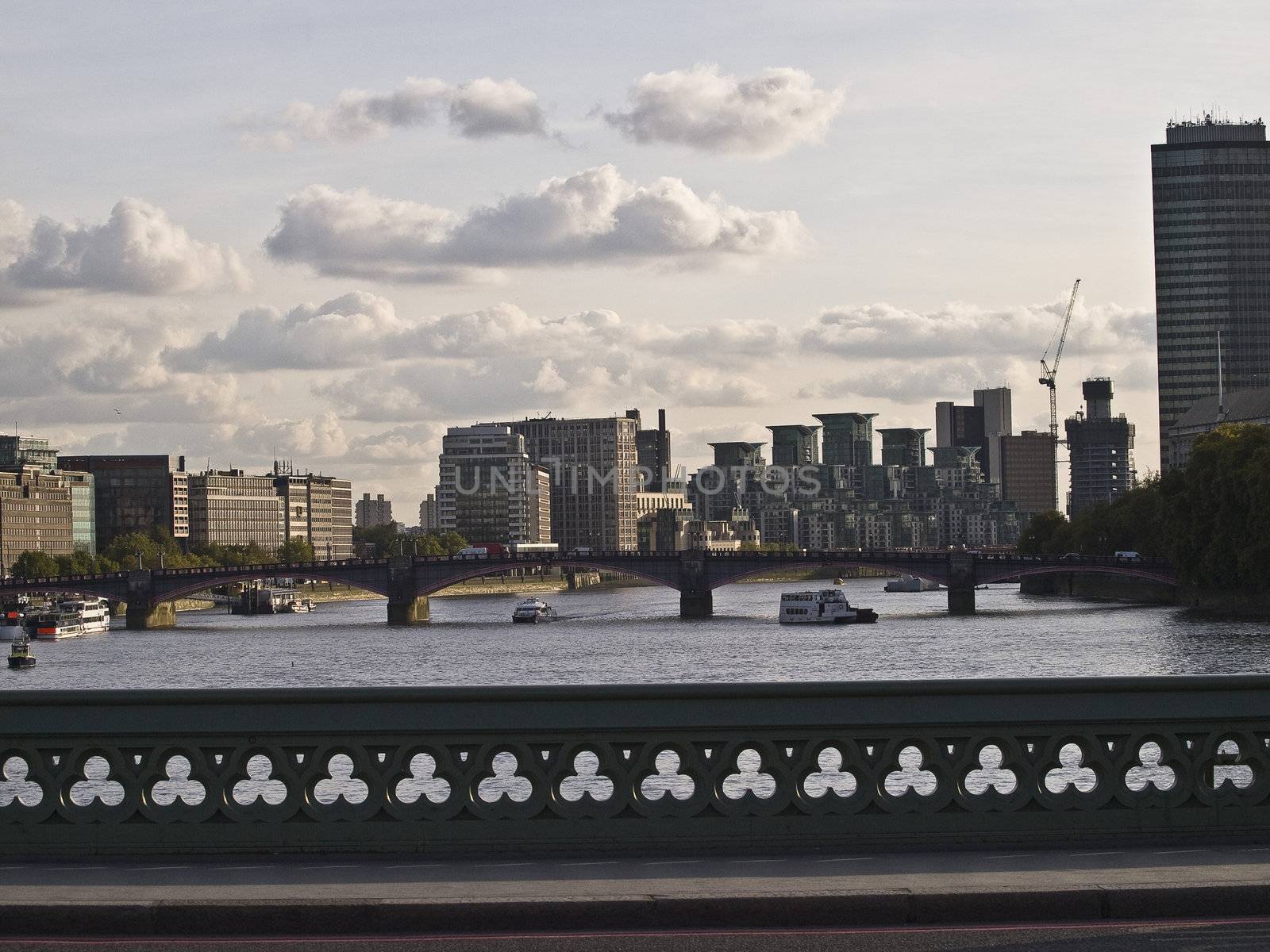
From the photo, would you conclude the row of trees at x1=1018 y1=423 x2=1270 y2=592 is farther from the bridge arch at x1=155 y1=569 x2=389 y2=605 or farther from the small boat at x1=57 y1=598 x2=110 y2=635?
the small boat at x1=57 y1=598 x2=110 y2=635

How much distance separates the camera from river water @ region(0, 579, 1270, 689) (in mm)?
64875

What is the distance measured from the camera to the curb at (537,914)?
9.45 metres

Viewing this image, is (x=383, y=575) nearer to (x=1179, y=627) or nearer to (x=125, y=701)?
(x=1179, y=627)

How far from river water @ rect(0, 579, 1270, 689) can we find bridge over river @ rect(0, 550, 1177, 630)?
2.68m

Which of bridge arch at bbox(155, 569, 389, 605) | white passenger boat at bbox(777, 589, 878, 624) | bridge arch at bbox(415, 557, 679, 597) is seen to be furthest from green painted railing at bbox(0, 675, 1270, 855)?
bridge arch at bbox(155, 569, 389, 605)

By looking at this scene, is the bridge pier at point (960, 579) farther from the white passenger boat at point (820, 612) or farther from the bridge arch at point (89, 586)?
the bridge arch at point (89, 586)

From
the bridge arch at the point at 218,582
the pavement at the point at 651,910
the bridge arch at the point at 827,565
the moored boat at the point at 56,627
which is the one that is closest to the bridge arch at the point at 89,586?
the bridge arch at the point at 218,582

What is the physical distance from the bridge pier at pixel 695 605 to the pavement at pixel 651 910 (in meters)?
Result: 111

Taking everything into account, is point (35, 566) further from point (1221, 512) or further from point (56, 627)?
point (1221, 512)

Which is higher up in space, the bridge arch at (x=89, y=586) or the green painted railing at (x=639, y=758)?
the green painted railing at (x=639, y=758)

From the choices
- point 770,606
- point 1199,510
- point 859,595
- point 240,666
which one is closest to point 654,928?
point 240,666

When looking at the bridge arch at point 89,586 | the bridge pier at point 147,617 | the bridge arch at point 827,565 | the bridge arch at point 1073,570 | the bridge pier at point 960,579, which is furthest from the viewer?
the bridge arch at point 89,586

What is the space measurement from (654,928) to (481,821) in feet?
4.71

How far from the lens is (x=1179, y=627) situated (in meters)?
84.7
